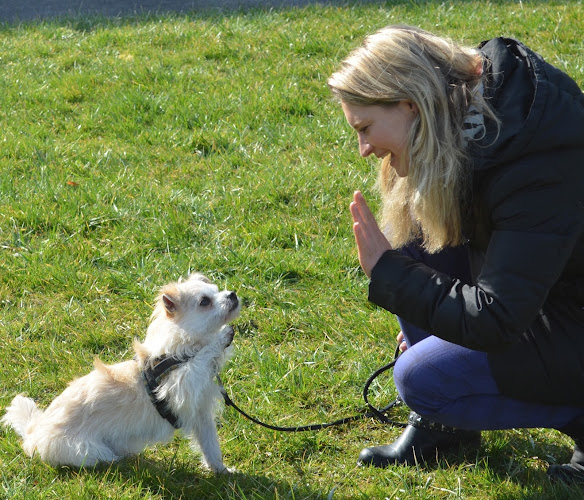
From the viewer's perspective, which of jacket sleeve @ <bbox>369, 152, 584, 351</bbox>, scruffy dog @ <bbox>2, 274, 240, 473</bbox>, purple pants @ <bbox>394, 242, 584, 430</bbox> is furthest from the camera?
scruffy dog @ <bbox>2, 274, 240, 473</bbox>

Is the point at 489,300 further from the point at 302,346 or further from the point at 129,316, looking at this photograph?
the point at 129,316

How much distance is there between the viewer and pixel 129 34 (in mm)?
7453

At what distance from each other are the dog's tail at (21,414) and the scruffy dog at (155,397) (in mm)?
43

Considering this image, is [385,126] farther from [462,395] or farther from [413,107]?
[462,395]

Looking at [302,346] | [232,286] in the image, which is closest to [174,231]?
[232,286]

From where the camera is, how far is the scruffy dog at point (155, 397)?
297 cm

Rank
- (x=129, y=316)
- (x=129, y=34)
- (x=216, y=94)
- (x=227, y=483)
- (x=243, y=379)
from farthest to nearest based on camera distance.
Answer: (x=129, y=34) < (x=216, y=94) < (x=129, y=316) < (x=243, y=379) < (x=227, y=483)

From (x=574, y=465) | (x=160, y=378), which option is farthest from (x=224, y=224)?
(x=574, y=465)

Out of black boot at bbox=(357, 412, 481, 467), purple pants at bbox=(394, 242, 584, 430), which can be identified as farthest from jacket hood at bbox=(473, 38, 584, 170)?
black boot at bbox=(357, 412, 481, 467)

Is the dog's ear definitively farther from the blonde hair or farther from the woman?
the blonde hair

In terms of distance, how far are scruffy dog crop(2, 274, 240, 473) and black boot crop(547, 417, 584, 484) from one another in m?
1.24

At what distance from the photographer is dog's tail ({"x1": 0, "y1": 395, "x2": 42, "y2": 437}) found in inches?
124

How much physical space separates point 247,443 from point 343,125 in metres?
3.07

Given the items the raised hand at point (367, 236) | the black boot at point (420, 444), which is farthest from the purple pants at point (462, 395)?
the raised hand at point (367, 236)
